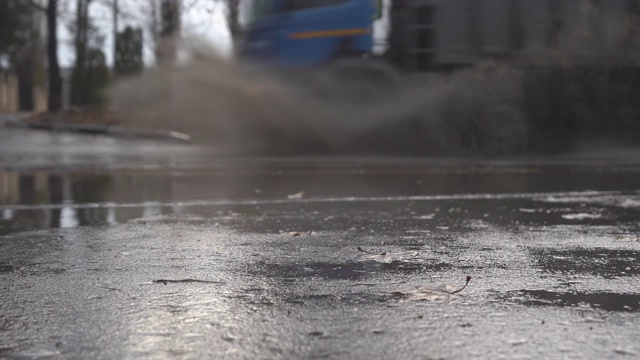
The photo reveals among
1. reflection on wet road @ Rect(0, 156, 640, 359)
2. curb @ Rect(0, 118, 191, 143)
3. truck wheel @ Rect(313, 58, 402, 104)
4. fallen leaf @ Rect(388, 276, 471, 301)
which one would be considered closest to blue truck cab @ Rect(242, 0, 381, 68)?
truck wheel @ Rect(313, 58, 402, 104)

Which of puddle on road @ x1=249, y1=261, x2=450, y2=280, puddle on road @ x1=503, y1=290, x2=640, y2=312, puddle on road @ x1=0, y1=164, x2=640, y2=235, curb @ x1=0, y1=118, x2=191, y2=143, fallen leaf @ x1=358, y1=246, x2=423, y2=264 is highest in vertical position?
curb @ x1=0, y1=118, x2=191, y2=143

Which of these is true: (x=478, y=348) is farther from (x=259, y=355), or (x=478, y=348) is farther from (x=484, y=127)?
(x=484, y=127)

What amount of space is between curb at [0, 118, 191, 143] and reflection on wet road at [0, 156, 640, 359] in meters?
10.0

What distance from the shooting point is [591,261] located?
16.1 ft

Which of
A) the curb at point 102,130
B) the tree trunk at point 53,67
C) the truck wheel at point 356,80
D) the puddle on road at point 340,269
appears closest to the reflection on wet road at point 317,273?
the puddle on road at point 340,269

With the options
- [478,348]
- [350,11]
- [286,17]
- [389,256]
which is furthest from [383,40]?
[478,348]

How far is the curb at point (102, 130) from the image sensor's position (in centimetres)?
1870

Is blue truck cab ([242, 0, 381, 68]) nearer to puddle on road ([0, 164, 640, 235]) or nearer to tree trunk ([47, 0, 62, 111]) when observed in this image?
puddle on road ([0, 164, 640, 235])

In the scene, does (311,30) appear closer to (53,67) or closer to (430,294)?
(430,294)

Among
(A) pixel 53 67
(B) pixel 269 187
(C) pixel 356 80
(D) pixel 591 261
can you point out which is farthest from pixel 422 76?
(A) pixel 53 67

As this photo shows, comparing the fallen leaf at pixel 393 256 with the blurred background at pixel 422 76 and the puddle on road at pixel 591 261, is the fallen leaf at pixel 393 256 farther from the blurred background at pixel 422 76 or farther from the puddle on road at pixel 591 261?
the blurred background at pixel 422 76

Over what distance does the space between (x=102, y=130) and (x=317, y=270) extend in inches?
696

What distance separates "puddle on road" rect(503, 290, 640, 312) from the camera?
3826 millimetres

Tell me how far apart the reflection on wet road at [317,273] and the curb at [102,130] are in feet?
32.9
